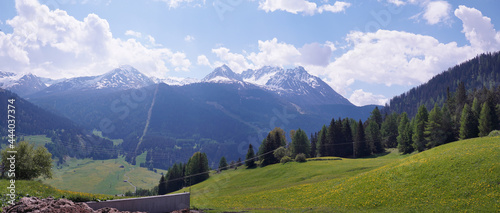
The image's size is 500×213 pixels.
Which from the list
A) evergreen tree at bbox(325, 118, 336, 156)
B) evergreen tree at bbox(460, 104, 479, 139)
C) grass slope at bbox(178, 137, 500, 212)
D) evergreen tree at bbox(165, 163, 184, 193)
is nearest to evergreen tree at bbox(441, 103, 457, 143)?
evergreen tree at bbox(460, 104, 479, 139)

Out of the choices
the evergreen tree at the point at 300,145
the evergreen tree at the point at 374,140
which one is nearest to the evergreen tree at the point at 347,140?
the evergreen tree at the point at 374,140

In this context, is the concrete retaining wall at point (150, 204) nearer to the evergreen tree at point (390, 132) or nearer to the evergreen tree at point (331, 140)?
the evergreen tree at point (331, 140)

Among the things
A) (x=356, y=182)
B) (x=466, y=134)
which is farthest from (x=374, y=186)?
(x=466, y=134)

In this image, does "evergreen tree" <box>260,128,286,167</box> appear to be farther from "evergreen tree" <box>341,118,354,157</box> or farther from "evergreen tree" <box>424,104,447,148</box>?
"evergreen tree" <box>424,104,447,148</box>

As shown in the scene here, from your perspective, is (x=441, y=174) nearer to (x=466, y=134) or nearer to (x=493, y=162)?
(x=493, y=162)

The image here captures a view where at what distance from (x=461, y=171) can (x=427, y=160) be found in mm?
6628

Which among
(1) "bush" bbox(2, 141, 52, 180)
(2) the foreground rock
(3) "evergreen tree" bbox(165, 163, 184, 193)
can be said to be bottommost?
(3) "evergreen tree" bbox(165, 163, 184, 193)

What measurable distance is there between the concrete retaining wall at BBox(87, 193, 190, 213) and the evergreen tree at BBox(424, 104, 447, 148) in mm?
81256

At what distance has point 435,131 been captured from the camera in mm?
86500

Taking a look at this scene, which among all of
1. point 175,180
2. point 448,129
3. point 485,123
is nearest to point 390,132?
point 448,129

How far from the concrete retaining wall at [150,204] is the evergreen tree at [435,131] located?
81.3 metres

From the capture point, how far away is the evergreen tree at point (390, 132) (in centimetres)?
12254

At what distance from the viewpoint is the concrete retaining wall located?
92.8 feet

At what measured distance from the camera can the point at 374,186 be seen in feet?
122
